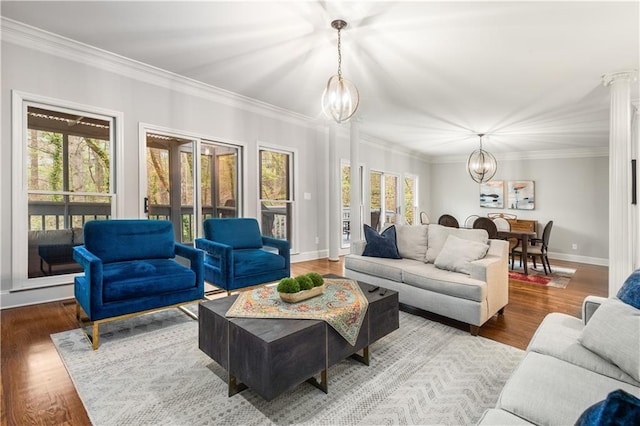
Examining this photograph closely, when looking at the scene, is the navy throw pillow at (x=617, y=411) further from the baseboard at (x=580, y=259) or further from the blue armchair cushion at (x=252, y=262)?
the baseboard at (x=580, y=259)

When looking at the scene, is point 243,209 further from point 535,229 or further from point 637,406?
point 535,229

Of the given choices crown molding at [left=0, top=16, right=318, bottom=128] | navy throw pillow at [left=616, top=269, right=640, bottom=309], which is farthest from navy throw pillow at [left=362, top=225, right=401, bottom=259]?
crown molding at [left=0, top=16, right=318, bottom=128]

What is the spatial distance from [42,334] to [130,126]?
239cm

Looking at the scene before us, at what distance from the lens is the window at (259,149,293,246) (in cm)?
541

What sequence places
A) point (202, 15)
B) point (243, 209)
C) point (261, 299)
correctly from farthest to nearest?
point (243, 209) → point (202, 15) → point (261, 299)

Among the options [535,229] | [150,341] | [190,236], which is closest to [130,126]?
[190,236]

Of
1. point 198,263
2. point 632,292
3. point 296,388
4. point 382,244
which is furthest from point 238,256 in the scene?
point 632,292

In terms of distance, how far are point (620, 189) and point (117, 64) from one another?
5.88 m

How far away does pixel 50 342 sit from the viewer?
2436 millimetres

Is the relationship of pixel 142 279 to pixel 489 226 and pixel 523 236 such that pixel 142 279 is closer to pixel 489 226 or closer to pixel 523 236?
pixel 489 226

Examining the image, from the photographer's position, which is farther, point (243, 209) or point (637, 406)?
point (243, 209)

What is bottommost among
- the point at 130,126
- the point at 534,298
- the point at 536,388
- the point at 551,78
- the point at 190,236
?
the point at 534,298

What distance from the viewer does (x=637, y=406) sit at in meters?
0.54

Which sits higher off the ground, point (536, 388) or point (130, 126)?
point (130, 126)
